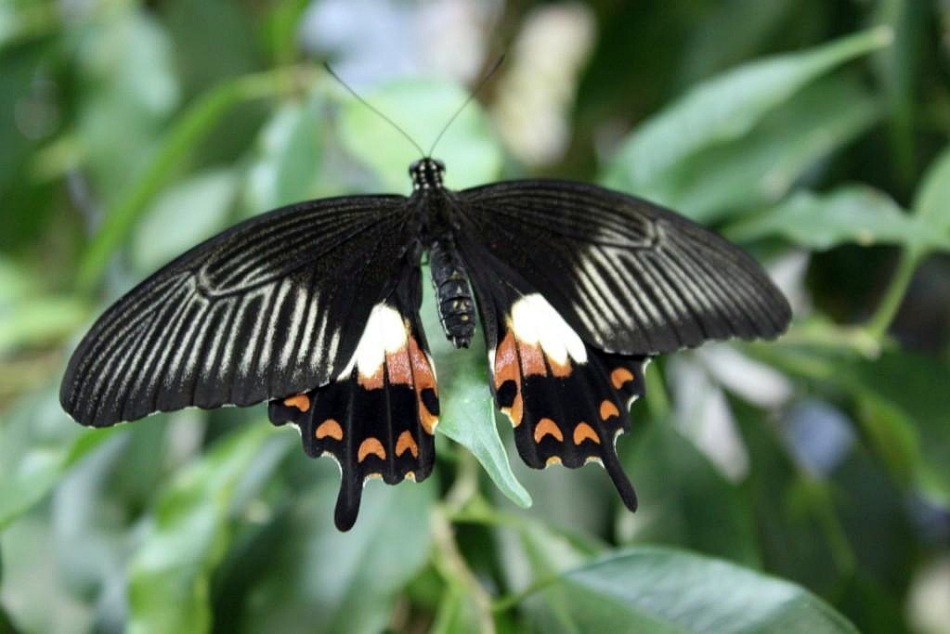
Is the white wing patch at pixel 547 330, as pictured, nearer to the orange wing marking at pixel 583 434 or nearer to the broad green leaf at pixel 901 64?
the orange wing marking at pixel 583 434

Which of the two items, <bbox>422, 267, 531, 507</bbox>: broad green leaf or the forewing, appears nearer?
<bbox>422, 267, 531, 507</bbox>: broad green leaf

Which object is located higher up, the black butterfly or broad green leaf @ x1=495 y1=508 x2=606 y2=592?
the black butterfly

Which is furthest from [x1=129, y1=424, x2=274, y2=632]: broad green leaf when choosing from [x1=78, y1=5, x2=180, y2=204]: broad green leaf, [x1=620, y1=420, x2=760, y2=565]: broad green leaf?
[x1=78, y1=5, x2=180, y2=204]: broad green leaf

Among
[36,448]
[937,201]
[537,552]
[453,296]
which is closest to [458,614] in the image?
[537,552]

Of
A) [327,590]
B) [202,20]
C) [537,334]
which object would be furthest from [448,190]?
[202,20]

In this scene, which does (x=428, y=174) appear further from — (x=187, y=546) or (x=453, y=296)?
(x=187, y=546)

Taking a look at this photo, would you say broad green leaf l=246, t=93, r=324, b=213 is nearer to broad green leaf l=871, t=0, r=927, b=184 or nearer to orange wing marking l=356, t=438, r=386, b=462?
orange wing marking l=356, t=438, r=386, b=462
